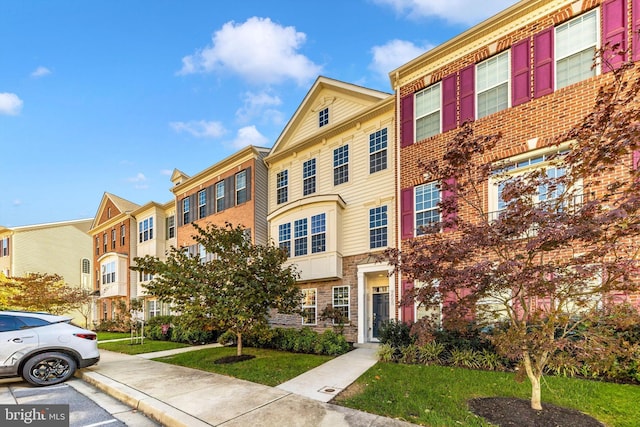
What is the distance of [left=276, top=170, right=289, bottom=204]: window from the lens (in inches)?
664

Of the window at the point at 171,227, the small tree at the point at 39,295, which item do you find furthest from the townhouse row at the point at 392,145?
the small tree at the point at 39,295

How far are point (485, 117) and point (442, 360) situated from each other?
721cm

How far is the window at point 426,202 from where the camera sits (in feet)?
37.2

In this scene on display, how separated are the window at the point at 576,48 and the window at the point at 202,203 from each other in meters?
17.4

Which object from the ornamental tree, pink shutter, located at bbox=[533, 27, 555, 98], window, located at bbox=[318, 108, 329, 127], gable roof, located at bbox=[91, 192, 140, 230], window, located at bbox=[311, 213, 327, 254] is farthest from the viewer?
gable roof, located at bbox=[91, 192, 140, 230]

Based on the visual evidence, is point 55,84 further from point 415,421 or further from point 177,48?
point 415,421

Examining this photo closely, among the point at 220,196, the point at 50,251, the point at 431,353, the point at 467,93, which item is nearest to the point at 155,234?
the point at 220,196

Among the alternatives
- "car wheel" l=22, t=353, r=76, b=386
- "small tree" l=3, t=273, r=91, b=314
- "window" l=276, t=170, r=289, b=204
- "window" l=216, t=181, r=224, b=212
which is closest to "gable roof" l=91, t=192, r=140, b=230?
"small tree" l=3, t=273, r=91, b=314

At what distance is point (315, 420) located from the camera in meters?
5.01

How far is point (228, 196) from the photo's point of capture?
61.3 ft

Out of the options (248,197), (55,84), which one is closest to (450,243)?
(248,197)

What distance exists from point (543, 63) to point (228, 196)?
14.7 meters

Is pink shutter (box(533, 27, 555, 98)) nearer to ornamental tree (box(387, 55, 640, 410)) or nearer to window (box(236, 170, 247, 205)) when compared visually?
ornamental tree (box(387, 55, 640, 410))

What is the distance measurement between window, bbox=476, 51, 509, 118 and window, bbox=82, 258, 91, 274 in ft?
125
